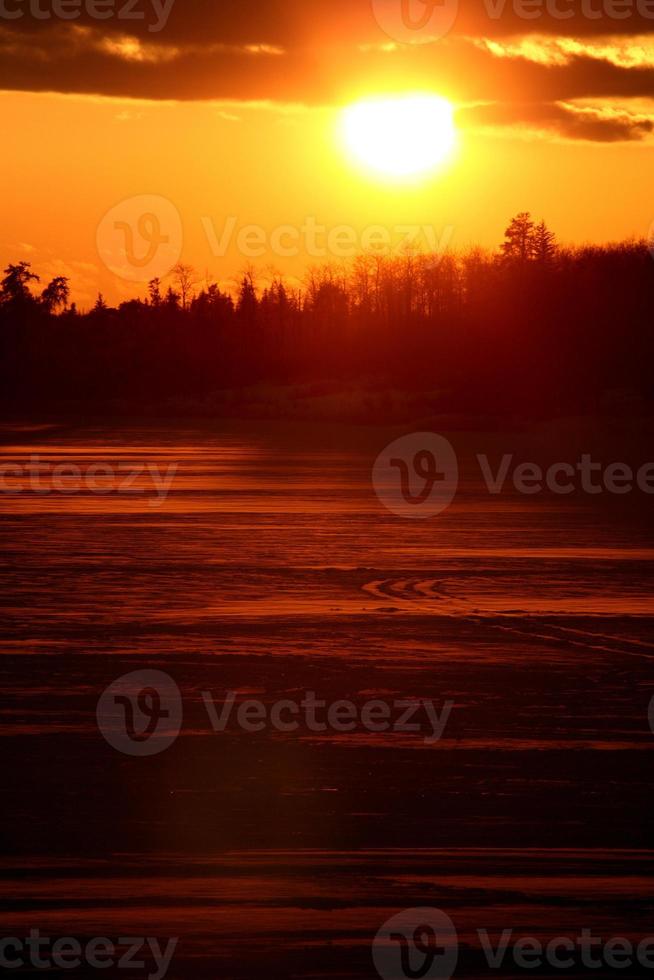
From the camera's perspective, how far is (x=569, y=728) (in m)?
11.1

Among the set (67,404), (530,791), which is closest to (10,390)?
(67,404)

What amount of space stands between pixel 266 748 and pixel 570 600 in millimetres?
8404

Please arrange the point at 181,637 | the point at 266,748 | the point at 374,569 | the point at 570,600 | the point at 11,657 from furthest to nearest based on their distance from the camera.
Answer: the point at 374,569, the point at 570,600, the point at 181,637, the point at 11,657, the point at 266,748

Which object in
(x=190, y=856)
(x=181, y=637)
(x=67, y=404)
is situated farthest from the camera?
(x=67, y=404)

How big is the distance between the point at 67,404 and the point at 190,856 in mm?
166260

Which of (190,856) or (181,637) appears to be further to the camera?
(181,637)

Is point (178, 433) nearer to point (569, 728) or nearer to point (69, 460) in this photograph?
point (69, 460)

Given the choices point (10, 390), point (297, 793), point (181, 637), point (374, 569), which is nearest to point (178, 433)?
point (374, 569)

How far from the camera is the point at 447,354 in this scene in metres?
154

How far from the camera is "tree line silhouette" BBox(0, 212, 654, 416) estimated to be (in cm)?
11506

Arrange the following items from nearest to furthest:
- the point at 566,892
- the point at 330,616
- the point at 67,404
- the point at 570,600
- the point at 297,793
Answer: the point at 566,892 → the point at 297,793 → the point at 330,616 → the point at 570,600 → the point at 67,404

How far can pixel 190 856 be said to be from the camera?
8.02 meters

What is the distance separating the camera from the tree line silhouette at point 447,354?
115062mm

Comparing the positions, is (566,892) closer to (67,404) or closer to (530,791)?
(530,791)
